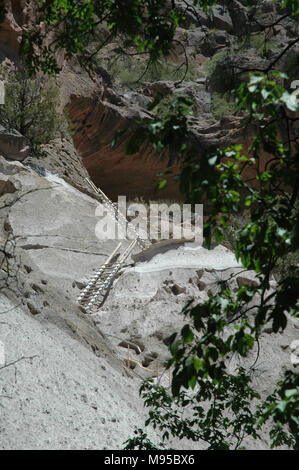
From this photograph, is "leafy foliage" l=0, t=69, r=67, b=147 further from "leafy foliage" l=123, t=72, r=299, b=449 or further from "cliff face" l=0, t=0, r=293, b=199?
"leafy foliage" l=123, t=72, r=299, b=449

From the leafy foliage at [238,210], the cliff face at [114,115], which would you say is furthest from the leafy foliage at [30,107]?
Answer: the leafy foliage at [238,210]

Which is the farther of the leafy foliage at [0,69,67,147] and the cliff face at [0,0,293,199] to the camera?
the cliff face at [0,0,293,199]

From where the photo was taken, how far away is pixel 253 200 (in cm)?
276

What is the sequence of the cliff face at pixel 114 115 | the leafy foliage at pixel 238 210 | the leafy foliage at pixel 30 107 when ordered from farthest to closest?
1. the cliff face at pixel 114 115
2. the leafy foliage at pixel 30 107
3. the leafy foliage at pixel 238 210

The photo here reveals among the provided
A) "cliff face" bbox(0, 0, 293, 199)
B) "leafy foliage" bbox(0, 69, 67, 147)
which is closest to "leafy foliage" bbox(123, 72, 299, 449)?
"cliff face" bbox(0, 0, 293, 199)

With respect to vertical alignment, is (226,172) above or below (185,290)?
above

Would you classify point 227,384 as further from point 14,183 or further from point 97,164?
point 97,164

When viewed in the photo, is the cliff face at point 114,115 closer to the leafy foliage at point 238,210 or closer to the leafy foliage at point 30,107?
the leafy foliage at point 30,107

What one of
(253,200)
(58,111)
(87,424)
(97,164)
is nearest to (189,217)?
(97,164)

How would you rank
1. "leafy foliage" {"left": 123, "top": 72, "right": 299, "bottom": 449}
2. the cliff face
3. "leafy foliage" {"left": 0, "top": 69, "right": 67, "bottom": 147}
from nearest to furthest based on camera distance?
"leafy foliage" {"left": 123, "top": 72, "right": 299, "bottom": 449} < "leafy foliage" {"left": 0, "top": 69, "right": 67, "bottom": 147} < the cliff face

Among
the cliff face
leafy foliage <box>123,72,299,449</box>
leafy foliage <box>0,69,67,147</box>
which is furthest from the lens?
the cliff face

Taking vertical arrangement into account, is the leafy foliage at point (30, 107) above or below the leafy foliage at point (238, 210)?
above

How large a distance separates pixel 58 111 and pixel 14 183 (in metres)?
5.32

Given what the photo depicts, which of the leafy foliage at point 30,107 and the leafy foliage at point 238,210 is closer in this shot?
the leafy foliage at point 238,210
